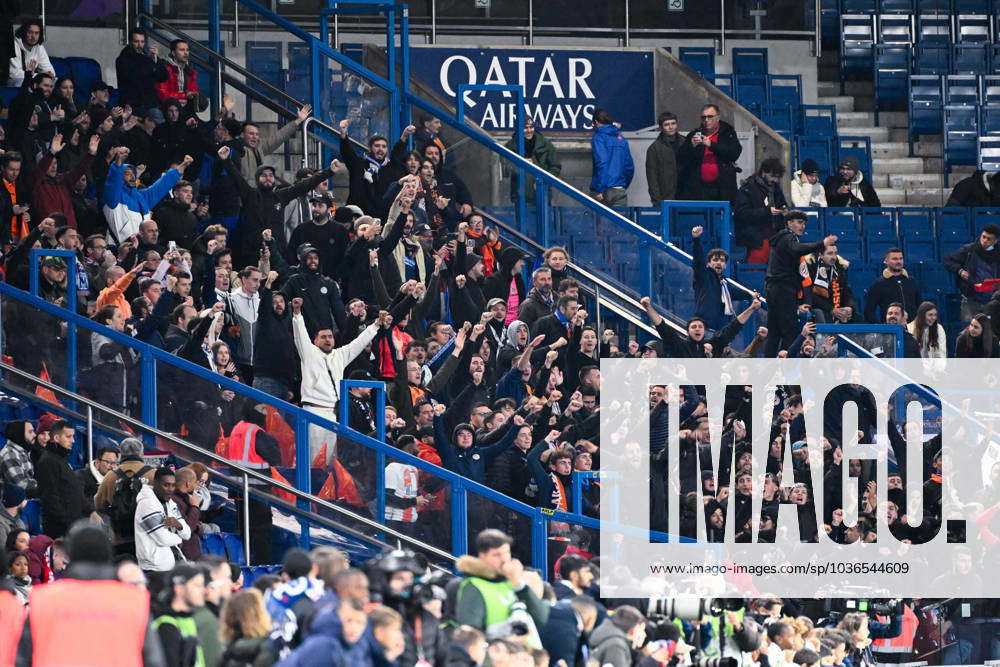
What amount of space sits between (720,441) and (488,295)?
7.88 feet

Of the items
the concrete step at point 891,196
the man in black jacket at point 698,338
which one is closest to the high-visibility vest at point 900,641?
the man in black jacket at point 698,338

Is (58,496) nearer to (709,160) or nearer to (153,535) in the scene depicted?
(153,535)

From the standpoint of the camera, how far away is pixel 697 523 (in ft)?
51.4

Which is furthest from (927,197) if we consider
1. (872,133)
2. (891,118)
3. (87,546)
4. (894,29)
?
(87,546)

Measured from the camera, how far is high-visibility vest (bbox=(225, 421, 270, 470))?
1405 centimetres

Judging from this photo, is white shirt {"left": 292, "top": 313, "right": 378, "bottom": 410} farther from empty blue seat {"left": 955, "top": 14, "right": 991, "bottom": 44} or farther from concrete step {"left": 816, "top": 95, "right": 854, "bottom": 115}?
empty blue seat {"left": 955, "top": 14, "right": 991, "bottom": 44}

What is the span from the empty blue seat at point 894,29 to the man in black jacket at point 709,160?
17.1 ft

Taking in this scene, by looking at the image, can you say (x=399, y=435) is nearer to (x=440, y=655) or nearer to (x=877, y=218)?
(x=440, y=655)

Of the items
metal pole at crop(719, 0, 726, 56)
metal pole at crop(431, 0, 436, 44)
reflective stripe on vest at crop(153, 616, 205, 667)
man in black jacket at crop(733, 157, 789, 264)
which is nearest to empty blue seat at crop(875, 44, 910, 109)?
metal pole at crop(719, 0, 726, 56)

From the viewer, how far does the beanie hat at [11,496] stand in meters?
12.9

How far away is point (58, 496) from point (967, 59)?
14.7 m

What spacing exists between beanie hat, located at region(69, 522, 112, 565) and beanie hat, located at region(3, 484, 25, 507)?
4031 mm

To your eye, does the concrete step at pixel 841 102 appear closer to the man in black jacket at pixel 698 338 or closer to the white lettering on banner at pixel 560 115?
the white lettering on banner at pixel 560 115

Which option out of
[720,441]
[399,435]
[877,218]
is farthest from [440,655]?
[877,218]
